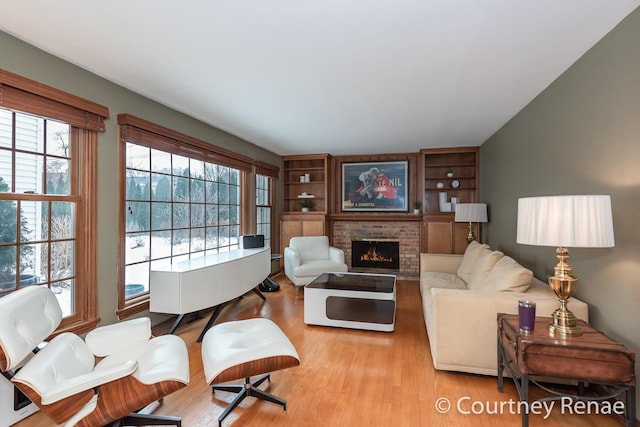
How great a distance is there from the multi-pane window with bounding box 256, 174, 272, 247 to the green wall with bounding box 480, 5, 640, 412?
399cm

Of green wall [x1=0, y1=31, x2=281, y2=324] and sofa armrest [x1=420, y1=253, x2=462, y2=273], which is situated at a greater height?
green wall [x1=0, y1=31, x2=281, y2=324]

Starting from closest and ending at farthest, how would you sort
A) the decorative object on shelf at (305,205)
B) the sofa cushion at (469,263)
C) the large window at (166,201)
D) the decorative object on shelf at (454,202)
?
the large window at (166,201) → the sofa cushion at (469,263) → the decorative object on shelf at (454,202) → the decorative object on shelf at (305,205)

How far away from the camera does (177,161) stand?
12.0ft

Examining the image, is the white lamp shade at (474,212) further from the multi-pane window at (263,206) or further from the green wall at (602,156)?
the multi-pane window at (263,206)

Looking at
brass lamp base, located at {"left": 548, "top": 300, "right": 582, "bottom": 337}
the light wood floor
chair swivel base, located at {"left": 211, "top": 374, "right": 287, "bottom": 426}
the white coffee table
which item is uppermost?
brass lamp base, located at {"left": 548, "top": 300, "right": 582, "bottom": 337}

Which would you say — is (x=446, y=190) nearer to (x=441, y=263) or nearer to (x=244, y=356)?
(x=441, y=263)

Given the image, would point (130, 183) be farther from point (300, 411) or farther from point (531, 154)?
point (531, 154)

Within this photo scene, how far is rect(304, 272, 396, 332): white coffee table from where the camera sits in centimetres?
326

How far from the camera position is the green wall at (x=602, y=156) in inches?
72.7

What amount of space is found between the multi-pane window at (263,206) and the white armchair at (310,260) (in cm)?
70

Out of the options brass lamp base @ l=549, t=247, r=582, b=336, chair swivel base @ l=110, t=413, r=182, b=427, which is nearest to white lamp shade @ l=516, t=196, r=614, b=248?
brass lamp base @ l=549, t=247, r=582, b=336

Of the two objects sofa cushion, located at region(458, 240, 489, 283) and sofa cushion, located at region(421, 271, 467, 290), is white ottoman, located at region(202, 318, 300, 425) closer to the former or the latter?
sofa cushion, located at region(421, 271, 467, 290)

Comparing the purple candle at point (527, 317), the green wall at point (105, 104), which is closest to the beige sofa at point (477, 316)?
the purple candle at point (527, 317)

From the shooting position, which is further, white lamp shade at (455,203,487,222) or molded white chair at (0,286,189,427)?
white lamp shade at (455,203,487,222)
